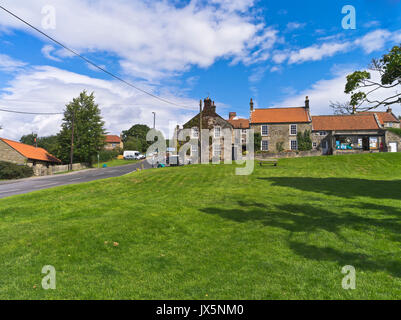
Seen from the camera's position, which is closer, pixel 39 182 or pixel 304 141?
pixel 39 182

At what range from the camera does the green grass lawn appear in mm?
5078

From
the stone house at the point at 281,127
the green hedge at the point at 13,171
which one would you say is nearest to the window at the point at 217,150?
the stone house at the point at 281,127

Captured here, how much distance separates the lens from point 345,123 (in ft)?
173

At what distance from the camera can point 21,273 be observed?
5.89 meters

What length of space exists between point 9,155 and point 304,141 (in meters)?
53.6

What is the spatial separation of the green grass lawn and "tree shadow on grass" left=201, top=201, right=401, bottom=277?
0.03 m

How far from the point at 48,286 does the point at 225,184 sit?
47.9ft

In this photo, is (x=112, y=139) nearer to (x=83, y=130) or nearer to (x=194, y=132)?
(x=83, y=130)

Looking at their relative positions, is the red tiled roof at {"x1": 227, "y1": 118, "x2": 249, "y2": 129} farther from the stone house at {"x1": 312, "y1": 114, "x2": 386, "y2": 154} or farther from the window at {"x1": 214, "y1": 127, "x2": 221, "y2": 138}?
the window at {"x1": 214, "y1": 127, "x2": 221, "y2": 138}

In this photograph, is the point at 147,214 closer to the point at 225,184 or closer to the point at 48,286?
the point at 48,286

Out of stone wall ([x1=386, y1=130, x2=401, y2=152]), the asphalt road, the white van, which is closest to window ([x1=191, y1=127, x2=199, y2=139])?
the asphalt road

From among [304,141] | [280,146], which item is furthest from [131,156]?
[304,141]

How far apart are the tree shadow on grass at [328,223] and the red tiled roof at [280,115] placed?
1784 inches
